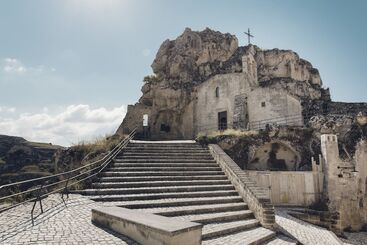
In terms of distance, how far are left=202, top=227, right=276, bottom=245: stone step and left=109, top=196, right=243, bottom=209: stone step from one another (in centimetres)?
161

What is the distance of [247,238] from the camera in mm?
7586

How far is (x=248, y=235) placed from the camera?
7902mm

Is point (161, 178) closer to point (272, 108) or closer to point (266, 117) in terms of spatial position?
point (266, 117)

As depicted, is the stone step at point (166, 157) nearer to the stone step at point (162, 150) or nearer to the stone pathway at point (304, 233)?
the stone step at point (162, 150)

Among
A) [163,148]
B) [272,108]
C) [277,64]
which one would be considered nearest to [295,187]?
[163,148]

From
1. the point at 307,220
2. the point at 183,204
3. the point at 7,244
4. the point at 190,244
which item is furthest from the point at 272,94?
the point at 7,244

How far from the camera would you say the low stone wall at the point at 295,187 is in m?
13.5

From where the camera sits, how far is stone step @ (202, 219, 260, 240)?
7298 millimetres

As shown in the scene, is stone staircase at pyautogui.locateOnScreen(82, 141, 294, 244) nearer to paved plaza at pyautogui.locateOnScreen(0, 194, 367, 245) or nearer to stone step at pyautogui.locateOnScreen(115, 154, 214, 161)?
stone step at pyautogui.locateOnScreen(115, 154, 214, 161)

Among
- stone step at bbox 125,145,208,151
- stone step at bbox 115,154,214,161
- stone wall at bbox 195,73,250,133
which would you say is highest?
stone wall at bbox 195,73,250,133

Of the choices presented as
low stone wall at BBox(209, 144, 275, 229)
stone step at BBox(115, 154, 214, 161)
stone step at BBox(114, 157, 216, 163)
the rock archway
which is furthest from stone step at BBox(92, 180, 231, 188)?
the rock archway

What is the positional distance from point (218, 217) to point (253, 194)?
1.65 m

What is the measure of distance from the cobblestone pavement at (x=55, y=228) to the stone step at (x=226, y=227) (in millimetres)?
2528

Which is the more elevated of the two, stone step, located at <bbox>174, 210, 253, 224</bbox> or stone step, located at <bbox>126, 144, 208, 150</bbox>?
stone step, located at <bbox>126, 144, 208, 150</bbox>
